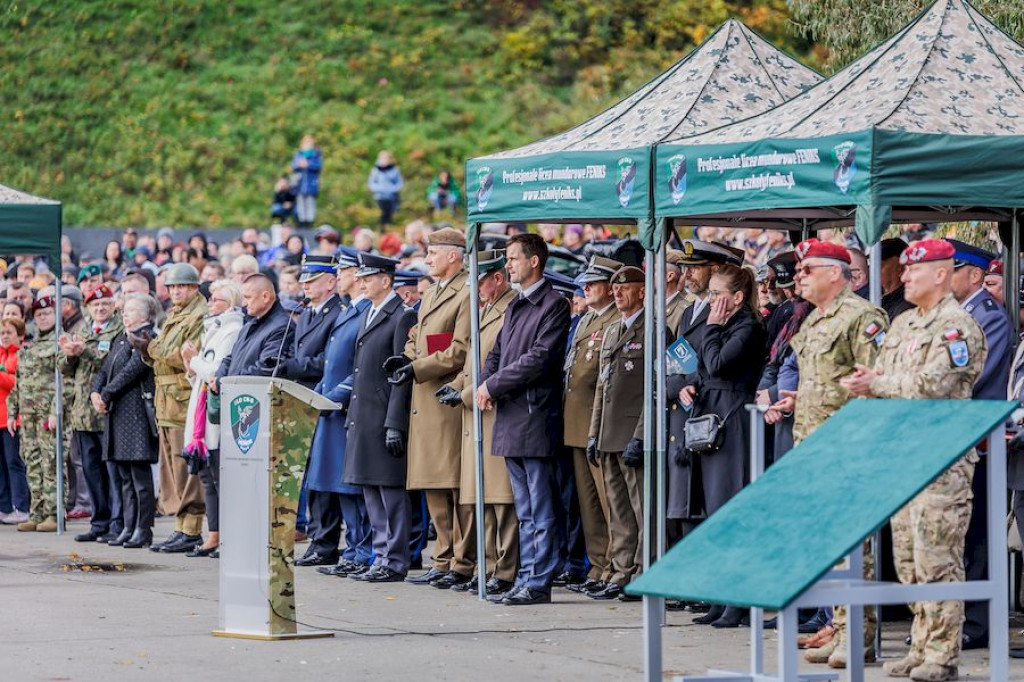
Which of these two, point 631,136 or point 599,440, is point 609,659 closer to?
point 599,440

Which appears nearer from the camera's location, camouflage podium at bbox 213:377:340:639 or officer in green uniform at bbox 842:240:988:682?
officer in green uniform at bbox 842:240:988:682

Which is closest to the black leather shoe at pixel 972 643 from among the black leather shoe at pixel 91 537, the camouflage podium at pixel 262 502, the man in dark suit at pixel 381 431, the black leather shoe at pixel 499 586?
the black leather shoe at pixel 499 586

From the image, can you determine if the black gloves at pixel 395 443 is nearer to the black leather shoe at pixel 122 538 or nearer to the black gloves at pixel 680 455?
the black gloves at pixel 680 455

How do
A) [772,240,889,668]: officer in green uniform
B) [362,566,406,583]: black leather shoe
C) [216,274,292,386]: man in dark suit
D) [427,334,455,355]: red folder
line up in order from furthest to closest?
[216,274,292,386]: man in dark suit → [362,566,406,583]: black leather shoe → [427,334,455,355]: red folder → [772,240,889,668]: officer in green uniform

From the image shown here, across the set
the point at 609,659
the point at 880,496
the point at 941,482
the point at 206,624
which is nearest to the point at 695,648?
the point at 609,659

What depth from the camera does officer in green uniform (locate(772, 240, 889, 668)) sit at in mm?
9258

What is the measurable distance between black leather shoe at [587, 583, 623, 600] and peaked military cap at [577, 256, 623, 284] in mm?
1984

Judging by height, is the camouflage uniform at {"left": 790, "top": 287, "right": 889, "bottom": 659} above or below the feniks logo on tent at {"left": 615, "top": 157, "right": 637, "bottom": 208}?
below

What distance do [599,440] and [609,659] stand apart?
90.1 inches

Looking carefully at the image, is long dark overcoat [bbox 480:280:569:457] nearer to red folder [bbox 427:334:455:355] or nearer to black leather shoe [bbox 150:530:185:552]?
red folder [bbox 427:334:455:355]

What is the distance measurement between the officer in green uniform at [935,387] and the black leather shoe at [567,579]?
404 cm

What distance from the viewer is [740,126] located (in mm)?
10492

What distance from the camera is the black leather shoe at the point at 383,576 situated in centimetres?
1277

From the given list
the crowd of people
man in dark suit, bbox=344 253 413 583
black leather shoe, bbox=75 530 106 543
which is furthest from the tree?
black leather shoe, bbox=75 530 106 543
